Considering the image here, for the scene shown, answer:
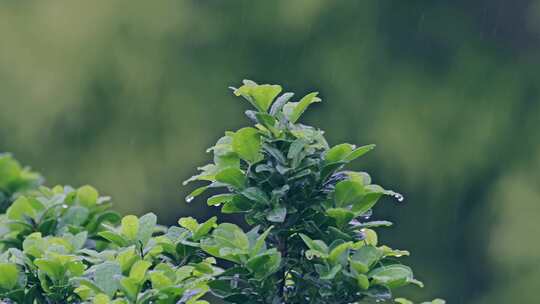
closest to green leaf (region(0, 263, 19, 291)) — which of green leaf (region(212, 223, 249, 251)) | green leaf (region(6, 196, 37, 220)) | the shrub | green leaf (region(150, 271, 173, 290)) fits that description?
the shrub

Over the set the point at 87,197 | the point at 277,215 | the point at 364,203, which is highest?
the point at 87,197

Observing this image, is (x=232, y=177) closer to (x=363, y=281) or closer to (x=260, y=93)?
(x=260, y=93)

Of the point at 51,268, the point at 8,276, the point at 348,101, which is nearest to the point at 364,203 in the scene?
the point at 51,268

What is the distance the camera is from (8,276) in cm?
207

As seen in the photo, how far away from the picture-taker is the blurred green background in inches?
276

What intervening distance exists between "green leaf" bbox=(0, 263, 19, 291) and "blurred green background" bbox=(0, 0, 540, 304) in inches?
205

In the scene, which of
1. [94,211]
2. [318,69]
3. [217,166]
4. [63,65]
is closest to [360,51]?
[318,69]

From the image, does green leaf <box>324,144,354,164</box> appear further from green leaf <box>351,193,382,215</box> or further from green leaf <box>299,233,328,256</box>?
green leaf <box>299,233,328,256</box>

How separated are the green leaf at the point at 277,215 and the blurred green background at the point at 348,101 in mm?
5168

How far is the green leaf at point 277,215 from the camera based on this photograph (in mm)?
1918

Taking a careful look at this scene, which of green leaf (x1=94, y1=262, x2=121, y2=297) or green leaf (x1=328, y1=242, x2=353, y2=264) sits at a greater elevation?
green leaf (x1=328, y1=242, x2=353, y2=264)

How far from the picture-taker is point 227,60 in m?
7.53

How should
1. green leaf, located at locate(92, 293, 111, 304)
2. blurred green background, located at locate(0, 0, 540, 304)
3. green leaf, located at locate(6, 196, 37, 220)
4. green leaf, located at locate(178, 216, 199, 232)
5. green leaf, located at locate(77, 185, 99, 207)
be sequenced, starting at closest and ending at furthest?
green leaf, located at locate(92, 293, 111, 304) < green leaf, located at locate(178, 216, 199, 232) < green leaf, located at locate(6, 196, 37, 220) < green leaf, located at locate(77, 185, 99, 207) < blurred green background, located at locate(0, 0, 540, 304)

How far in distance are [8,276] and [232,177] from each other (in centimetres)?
56
